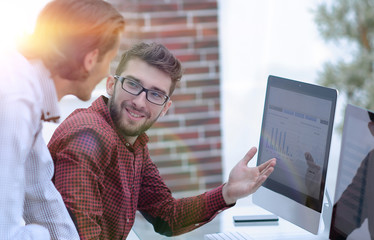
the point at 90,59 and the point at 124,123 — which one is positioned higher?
the point at 90,59

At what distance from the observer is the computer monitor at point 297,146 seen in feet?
5.24

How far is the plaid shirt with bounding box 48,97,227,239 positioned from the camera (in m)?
1.42

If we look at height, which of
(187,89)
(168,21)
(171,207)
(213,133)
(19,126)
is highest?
(168,21)

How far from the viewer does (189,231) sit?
1.78 metres

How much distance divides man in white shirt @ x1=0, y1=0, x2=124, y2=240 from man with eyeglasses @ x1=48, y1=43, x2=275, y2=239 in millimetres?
86

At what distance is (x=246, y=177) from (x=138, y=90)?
0.41 meters

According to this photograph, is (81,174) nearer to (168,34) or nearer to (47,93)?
(47,93)

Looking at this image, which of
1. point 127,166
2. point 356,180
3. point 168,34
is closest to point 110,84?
point 127,166

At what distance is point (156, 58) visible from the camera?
5.47ft

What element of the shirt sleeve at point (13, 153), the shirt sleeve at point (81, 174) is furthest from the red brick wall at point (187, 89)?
the shirt sleeve at point (13, 153)

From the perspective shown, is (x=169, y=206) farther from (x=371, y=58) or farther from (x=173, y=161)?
(x=371, y=58)

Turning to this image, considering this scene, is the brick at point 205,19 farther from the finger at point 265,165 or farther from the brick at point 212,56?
the finger at point 265,165

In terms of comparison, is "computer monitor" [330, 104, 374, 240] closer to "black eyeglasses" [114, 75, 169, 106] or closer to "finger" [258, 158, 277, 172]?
"finger" [258, 158, 277, 172]

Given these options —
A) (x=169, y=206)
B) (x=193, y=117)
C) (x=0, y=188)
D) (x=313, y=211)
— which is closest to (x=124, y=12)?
(x=193, y=117)
